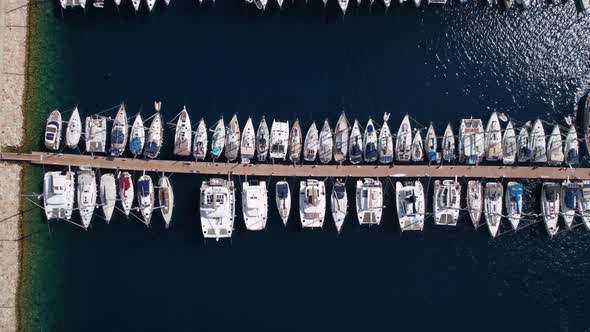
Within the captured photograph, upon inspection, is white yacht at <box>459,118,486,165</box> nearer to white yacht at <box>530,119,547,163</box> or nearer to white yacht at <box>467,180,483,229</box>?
white yacht at <box>467,180,483,229</box>

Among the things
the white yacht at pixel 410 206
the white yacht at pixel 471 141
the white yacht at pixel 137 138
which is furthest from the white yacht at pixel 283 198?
the white yacht at pixel 471 141

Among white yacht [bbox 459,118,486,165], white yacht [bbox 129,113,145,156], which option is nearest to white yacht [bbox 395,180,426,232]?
white yacht [bbox 459,118,486,165]

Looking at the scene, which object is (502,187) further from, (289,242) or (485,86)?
(289,242)

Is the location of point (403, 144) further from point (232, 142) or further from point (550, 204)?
point (232, 142)

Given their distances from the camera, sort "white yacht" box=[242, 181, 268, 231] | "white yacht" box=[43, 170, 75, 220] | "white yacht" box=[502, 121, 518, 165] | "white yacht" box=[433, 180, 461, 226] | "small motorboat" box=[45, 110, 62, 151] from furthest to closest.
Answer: "white yacht" box=[502, 121, 518, 165], "white yacht" box=[433, 180, 461, 226], "white yacht" box=[242, 181, 268, 231], "small motorboat" box=[45, 110, 62, 151], "white yacht" box=[43, 170, 75, 220]

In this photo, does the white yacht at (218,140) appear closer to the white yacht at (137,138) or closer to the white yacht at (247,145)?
the white yacht at (247,145)

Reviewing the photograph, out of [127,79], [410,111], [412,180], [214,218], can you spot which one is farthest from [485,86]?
[127,79]
